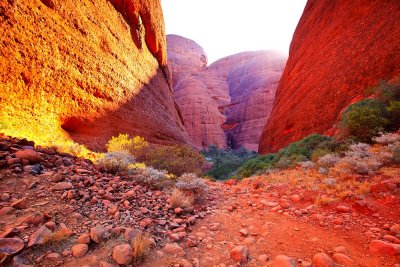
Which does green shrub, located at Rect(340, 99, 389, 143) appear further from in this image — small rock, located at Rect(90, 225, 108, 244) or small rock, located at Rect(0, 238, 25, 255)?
small rock, located at Rect(0, 238, 25, 255)

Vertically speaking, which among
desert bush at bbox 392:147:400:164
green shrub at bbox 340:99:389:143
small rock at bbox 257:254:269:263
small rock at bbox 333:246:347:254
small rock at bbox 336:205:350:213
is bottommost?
small rock at bbox 257:254:269:263

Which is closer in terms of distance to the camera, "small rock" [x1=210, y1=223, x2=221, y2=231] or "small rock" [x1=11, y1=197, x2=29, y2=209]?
"small rock" [x1=11, y1=197, x2=29, y2=209]

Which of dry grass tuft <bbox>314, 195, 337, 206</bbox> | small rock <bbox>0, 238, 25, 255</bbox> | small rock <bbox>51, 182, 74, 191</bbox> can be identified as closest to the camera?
small rock <bbox>0, 238, 25, 255</bbox>

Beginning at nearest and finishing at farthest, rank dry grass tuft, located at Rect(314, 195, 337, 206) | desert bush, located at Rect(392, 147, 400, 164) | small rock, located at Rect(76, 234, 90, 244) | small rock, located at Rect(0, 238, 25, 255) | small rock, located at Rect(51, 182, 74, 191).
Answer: small rock, located at Rect(0, 238, 25, 255)
small rock, located at Rect(76, 234, 90, 244)
small rock, located at Rect(51, 182, 74, 191)
dry grass tuft, located at Rect(314, 195, 337, 206)
desert bush, located at Rect(392, 147, 400, 164)

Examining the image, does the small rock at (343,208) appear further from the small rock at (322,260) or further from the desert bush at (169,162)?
the desert bush at (169,162)

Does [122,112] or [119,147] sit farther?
[122,112]

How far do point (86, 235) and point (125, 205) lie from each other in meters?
0.73

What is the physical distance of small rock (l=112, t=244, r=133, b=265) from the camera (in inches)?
65.8

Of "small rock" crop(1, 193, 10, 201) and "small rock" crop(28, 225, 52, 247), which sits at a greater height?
"small rock" crop(1, 193, 10, 201)

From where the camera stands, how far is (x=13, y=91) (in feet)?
19.1

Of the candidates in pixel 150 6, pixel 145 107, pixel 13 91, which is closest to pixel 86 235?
pixel 13 91

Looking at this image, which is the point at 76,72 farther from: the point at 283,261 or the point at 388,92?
the point at 388,92

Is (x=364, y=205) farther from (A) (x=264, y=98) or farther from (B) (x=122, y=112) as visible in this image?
(A) (x=264, y=98)

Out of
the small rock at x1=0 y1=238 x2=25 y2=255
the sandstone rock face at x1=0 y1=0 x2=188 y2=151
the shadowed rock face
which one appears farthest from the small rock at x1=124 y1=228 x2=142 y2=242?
the shadowed rock face
